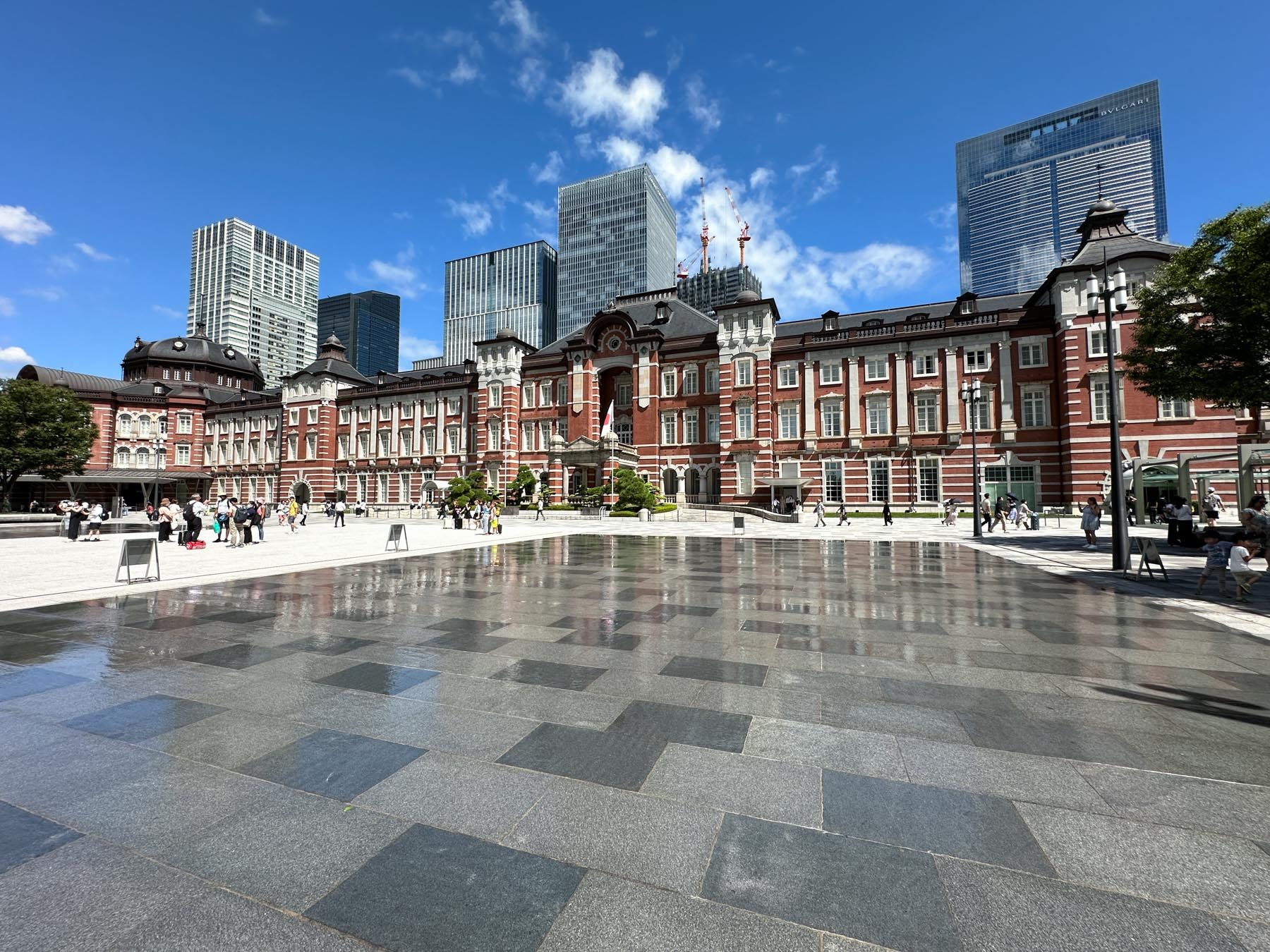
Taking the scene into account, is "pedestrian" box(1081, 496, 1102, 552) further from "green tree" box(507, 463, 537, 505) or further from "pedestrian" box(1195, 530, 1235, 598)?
"green tree" box(507, 463, 537, 505)

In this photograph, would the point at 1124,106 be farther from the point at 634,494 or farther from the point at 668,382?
the point at 634,494

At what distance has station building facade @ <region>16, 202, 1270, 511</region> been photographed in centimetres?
3327

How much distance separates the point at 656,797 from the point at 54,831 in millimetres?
3008

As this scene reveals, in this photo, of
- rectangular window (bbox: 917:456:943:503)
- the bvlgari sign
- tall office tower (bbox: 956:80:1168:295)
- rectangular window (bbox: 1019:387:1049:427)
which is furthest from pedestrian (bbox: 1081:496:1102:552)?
the bvlgari sign

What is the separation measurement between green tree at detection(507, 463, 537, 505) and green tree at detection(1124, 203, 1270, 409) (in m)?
37.3

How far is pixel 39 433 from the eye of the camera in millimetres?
46906

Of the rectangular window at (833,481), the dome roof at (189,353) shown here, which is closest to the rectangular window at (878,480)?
the rectangular window at (833,481)

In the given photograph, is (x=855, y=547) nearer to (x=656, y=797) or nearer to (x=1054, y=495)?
(x=656, y=797)

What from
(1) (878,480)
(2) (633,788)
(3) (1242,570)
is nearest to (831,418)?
(1) (878,480)

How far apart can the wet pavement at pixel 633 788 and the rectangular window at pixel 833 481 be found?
33286mm

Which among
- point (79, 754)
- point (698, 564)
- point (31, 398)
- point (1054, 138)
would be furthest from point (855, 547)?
point (1054, 138)

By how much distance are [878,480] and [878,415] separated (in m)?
4.64

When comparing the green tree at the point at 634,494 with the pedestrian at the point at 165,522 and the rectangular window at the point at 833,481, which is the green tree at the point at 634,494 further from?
the pedestrian at the point at 165,522

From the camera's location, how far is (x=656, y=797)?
10.0 ft
